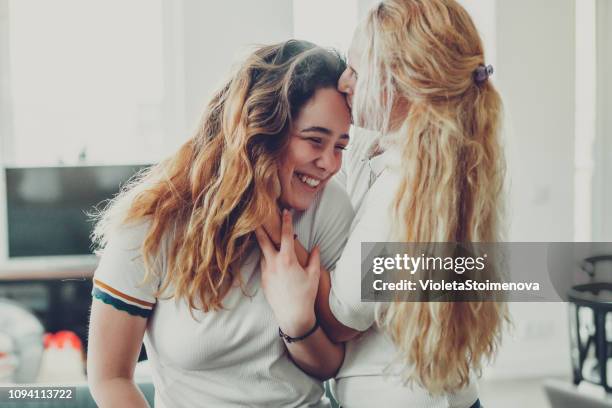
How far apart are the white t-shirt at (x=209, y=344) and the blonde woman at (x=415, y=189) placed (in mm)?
65

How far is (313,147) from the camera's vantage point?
0.98 meters

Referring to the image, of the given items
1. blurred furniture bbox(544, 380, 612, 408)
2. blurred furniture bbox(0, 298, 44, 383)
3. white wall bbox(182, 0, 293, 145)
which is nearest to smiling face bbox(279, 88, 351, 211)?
blurred furniture bbox(0, 298, 44, 383)

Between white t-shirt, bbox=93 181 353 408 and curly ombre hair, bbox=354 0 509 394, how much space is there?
0.17m

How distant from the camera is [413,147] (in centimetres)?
90

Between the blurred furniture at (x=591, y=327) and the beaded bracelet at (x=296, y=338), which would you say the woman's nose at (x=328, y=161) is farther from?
the blurred furniture at (x=591, y=327)

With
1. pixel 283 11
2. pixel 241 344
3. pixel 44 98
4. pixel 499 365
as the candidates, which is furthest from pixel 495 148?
pixel 44 98

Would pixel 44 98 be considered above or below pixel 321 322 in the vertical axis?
above

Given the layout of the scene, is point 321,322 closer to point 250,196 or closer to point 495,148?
point 250,196

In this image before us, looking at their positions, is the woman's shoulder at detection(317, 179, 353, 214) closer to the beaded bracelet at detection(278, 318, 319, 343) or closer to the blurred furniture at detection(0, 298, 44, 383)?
the beaded bracelet at detection(278, 318, 319, 343)

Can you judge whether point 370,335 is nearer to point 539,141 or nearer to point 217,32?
point 539,141

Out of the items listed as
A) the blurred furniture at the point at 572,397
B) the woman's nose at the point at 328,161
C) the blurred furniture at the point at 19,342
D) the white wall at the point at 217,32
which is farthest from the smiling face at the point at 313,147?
the white wall at the point at 217,32

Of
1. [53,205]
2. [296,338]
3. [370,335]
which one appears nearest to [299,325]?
[296,338]

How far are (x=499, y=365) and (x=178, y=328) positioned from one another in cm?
150

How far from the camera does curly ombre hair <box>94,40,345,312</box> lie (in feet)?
3.02
